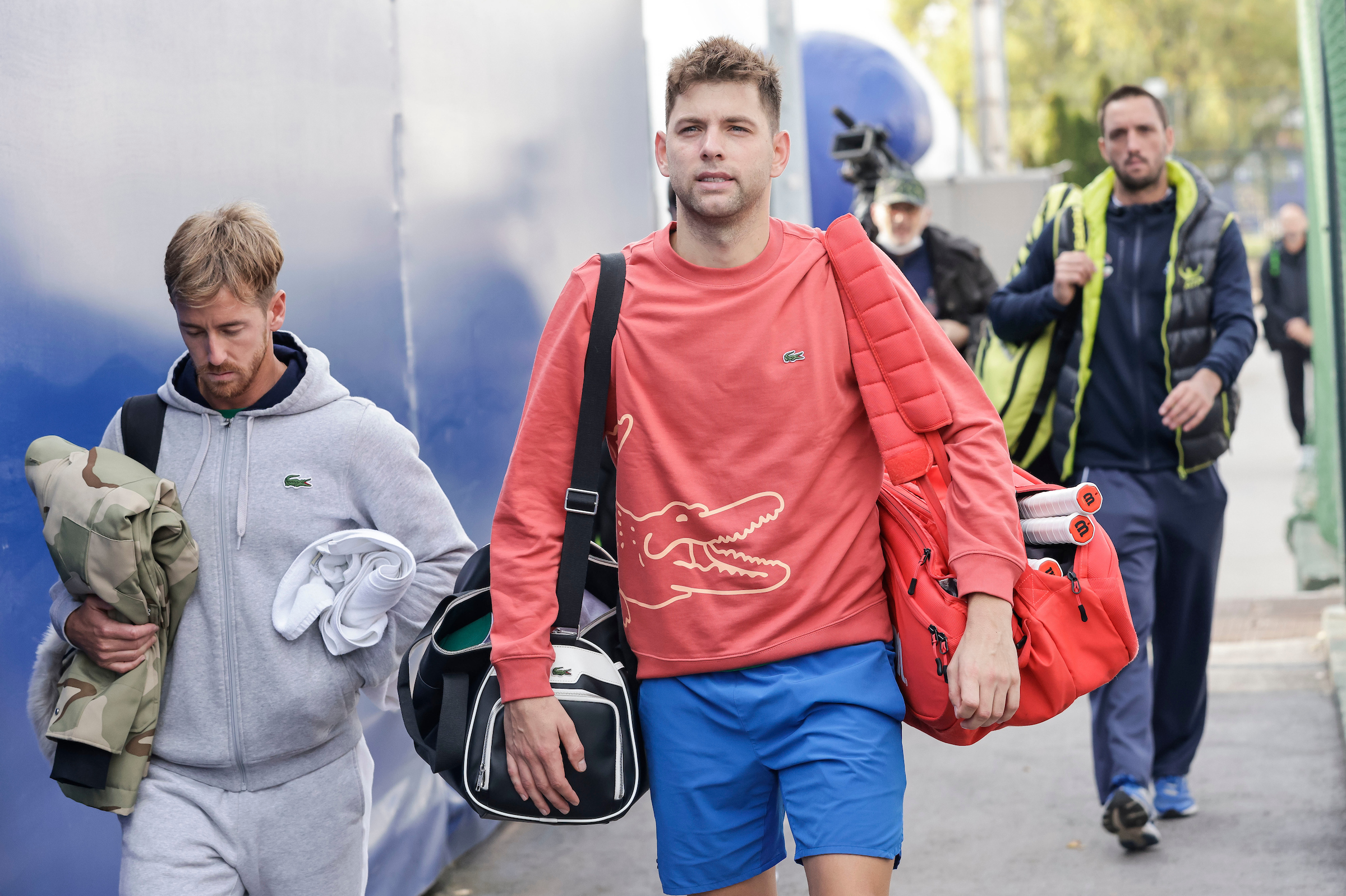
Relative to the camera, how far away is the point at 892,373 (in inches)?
111

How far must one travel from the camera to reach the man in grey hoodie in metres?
2.69

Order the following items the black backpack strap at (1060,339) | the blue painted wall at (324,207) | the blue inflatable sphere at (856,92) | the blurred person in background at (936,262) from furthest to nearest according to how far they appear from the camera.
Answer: the blue inflatable sphere at (856,92)
the blurred person in background at (936,262)
the black backpack strap at (1060,339)
the blue painted wall at (324,207)

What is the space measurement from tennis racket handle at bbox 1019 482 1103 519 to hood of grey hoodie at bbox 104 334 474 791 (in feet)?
3.91

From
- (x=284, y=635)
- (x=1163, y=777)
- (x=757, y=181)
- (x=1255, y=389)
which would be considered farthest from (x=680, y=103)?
(x=1255, y=389)

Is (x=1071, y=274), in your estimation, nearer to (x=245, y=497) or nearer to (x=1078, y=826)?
(x=1078, y=826)

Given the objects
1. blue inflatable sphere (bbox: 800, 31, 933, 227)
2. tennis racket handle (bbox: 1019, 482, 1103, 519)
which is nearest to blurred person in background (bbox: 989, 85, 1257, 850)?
tennis racket handle (bbox: 1019, 482, 1103, 519)

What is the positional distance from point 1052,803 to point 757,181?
351cm

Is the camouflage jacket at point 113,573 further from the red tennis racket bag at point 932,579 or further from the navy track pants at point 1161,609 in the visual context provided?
the navy track pants at point 1161,609

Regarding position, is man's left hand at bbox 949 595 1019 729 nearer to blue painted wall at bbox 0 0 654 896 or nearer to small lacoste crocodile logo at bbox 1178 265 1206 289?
blue painted wall at bbox 0 0 654 896

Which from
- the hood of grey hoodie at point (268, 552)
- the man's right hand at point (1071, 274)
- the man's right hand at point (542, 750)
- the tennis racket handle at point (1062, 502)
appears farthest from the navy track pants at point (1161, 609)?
the hood of grey hoodie at point (268, 552)

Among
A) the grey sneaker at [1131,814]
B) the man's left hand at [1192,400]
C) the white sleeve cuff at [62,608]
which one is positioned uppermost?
the man's left hand at [1192,400]

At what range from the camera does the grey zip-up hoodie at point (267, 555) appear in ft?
8.97

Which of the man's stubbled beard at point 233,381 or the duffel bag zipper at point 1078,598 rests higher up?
the man's stubbled beard at point 233,381

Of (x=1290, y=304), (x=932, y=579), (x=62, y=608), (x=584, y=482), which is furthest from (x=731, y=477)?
(x=1290, y=304)
